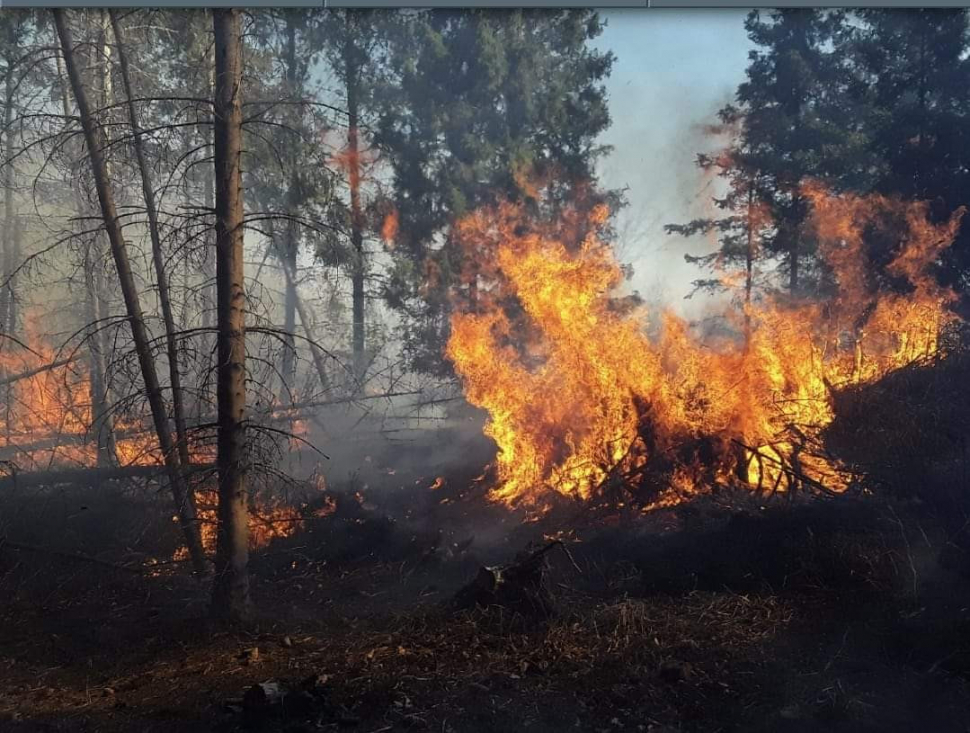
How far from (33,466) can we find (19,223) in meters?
3.72

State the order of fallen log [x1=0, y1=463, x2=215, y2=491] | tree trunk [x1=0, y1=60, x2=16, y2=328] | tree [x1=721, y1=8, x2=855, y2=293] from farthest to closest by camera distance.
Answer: fallen log [x1=0, y1=463, x2=215, y2=491] < tree trunk [x1=0, y1=60, x2=16, y2=328] < tree [x1=721, y1=8, x2=855, y2=293]

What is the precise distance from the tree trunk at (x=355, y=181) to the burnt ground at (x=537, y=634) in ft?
9.76

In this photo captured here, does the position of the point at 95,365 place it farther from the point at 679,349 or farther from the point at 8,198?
the point at 679,349

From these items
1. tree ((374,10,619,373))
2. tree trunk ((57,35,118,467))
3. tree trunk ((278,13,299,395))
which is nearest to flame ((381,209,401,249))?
tree ((374,10,619,373))

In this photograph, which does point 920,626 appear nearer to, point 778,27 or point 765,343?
point 765,343

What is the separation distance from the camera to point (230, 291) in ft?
21.2

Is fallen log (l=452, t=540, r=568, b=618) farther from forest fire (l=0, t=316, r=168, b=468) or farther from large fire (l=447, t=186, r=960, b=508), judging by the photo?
forest fire (l=0, t=316, r=168, b=468)

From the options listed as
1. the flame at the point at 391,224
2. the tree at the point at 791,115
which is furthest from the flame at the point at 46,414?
the tree at the point at 791,115

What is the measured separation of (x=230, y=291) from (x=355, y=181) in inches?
118

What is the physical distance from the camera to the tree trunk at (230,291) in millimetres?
6383

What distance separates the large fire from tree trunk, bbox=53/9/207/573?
362 cm

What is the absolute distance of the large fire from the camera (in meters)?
8.52

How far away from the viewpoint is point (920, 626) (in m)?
6.21

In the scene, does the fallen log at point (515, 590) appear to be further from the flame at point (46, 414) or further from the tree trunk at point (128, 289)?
the flame at point (46, 414)
